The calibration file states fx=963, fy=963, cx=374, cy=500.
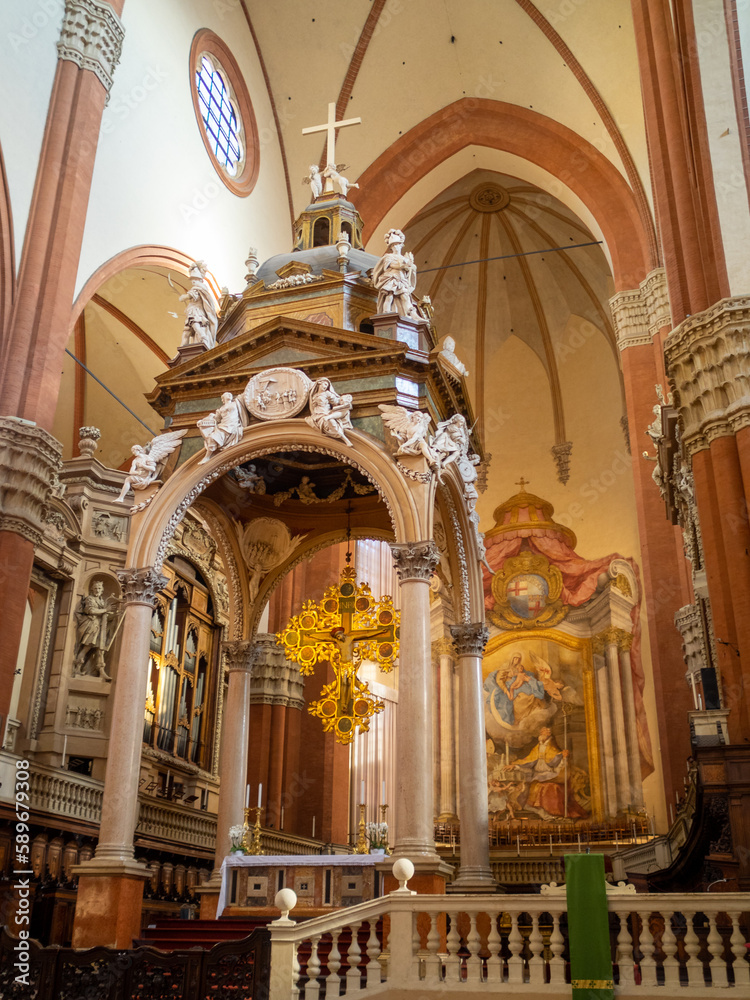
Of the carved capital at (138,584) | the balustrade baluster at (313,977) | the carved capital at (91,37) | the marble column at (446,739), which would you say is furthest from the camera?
the marble column at (446,739)

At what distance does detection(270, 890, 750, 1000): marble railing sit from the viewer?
5879mm

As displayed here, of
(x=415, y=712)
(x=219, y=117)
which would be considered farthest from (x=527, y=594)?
(x=415, y=712)

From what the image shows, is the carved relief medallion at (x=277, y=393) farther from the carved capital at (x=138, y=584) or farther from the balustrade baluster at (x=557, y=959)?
the balustrade baluster at (x=557, y=959)

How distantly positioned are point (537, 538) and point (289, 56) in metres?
11.1

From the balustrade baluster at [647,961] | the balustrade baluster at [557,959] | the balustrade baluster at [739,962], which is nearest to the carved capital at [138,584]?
the balustrade baluster at [557,959]

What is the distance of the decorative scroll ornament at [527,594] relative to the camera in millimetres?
20266

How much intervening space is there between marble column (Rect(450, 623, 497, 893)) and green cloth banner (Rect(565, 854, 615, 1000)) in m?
3.21

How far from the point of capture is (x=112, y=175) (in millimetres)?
13523

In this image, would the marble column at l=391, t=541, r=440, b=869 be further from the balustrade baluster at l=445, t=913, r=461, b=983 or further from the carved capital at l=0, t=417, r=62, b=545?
the carved capital at l=0, t=417, r=62, b=545

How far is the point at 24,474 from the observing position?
34.2ft

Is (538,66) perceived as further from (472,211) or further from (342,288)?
(342,288)

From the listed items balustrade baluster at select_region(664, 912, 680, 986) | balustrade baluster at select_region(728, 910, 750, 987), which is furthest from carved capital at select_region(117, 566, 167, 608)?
balustrade baluster at select_region(728, 910, 750, 987)

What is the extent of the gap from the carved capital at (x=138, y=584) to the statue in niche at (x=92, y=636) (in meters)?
3.66

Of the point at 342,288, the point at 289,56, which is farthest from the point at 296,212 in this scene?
the point at 342,288
